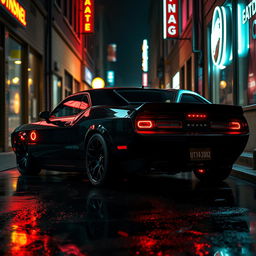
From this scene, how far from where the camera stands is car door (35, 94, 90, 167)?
732cm

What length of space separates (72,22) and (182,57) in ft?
24.4

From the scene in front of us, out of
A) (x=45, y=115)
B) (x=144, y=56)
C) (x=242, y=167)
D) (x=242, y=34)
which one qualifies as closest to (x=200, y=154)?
(x=45, y=115)

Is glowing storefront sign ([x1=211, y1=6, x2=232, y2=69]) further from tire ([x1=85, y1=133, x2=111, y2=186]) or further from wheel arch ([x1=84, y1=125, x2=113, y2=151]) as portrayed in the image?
tire ([x1=85, y1=133, x2=111, y2=186])

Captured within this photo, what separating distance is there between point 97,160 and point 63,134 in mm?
1051

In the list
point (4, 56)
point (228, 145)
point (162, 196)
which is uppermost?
point (4, 56)

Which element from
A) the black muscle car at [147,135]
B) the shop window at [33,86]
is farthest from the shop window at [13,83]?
the black muscle car at [147,135]

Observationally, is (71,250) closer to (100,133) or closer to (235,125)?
(100,133)

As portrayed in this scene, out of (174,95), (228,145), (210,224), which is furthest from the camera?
(174,95)

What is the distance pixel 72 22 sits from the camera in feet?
91.8

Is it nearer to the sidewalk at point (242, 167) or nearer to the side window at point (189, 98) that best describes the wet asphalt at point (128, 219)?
the sidewalk at point (242, 167)

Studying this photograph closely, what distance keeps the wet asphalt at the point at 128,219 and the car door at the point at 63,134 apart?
0.56 meters

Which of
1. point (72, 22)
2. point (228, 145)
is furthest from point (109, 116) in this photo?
point (72, 22)

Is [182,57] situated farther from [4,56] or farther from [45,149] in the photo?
[45,149]

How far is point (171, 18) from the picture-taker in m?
23.5
